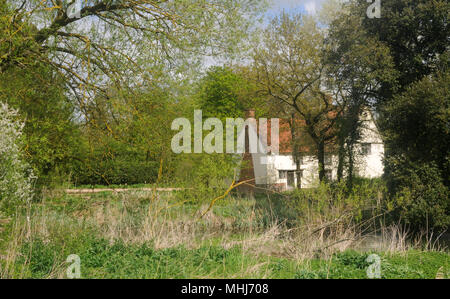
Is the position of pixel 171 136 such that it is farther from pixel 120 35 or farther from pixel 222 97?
pixel 222 97

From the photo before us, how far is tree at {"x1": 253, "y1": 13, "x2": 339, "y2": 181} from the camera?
14617 millimetres

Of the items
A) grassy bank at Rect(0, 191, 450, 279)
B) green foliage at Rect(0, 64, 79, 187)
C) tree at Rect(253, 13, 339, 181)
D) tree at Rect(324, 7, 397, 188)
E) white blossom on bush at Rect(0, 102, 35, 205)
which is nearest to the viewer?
grassy bank at Rect(0, 191, 450, 279)

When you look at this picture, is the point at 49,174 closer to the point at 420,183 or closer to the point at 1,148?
the point at 1,148

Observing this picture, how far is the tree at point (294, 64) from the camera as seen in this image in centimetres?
1462

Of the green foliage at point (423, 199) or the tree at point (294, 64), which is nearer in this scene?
the green foliage at point (423, 199)

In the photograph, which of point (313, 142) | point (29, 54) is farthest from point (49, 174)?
point (313, 142)

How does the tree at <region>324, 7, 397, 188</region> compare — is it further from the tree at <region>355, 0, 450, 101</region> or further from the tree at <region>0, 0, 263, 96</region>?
the tree at <region>0, 0, 263, 96</region>

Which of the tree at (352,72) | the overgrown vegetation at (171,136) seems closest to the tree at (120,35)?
the overgrown vegetation at (171,136)

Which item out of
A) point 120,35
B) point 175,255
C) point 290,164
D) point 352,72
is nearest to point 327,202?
point 352,72

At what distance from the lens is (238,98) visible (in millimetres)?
19672

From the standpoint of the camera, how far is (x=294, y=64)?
1505cm

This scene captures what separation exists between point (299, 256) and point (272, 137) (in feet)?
40.2

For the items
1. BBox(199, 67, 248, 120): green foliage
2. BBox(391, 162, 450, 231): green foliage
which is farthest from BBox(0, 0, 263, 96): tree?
BBox(199, 67, 248, 120): green foliage

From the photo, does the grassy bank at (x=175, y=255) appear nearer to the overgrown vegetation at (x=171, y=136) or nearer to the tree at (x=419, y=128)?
the overgrown vegetation at (x=171, y=136)
